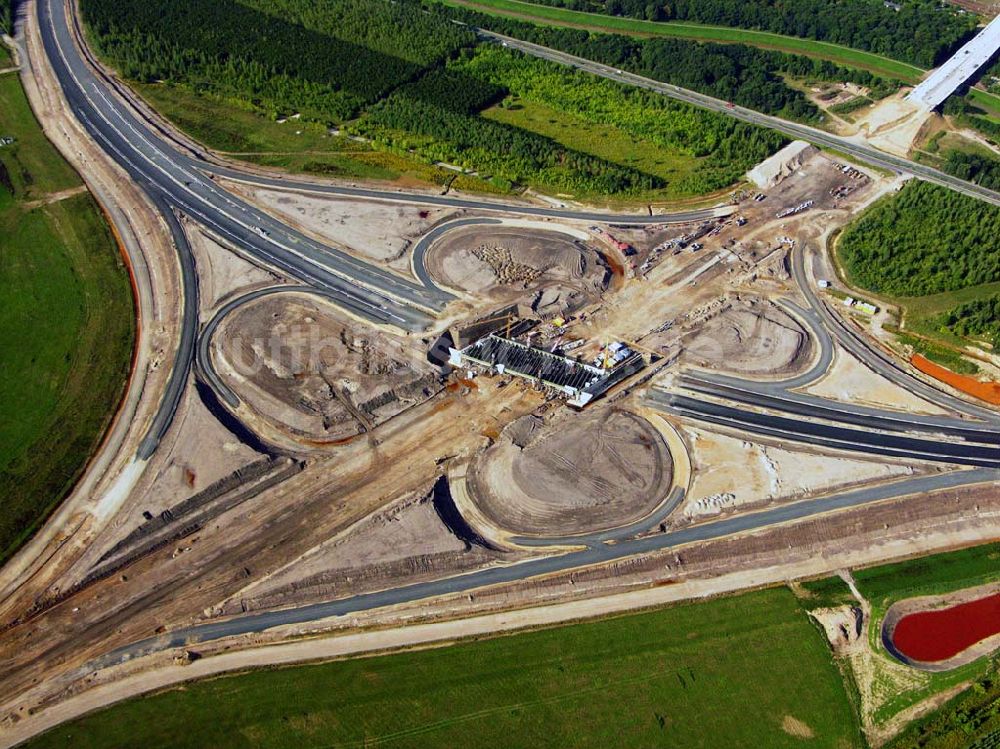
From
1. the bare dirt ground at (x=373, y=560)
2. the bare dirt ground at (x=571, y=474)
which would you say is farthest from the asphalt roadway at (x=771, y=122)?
the bare dirt ground at (x=373, y=560)

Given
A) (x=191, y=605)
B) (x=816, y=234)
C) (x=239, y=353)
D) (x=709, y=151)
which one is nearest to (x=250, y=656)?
(x=191, y=605)

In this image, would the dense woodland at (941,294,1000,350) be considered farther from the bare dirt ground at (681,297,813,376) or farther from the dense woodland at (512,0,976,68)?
the dense woodland at (512,0,976,68)

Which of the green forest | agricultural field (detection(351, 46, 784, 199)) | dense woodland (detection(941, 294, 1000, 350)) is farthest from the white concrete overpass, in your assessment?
dense woodland (detection(941, 294, 1000, 350))

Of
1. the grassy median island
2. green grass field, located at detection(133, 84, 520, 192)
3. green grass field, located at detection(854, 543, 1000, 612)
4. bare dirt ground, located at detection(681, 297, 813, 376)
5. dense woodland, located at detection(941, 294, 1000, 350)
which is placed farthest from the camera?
green grass field, located at detection(133, 84, 520, 192)

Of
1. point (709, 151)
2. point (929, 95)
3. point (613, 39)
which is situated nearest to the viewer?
point (709, 151)

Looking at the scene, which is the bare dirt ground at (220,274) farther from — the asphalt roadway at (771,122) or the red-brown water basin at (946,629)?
the red-brown water basin at (946,629)

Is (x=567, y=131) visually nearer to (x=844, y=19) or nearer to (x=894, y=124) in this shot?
(x=894, y=124)

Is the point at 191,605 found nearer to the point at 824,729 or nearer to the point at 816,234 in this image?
the point at 824,729
